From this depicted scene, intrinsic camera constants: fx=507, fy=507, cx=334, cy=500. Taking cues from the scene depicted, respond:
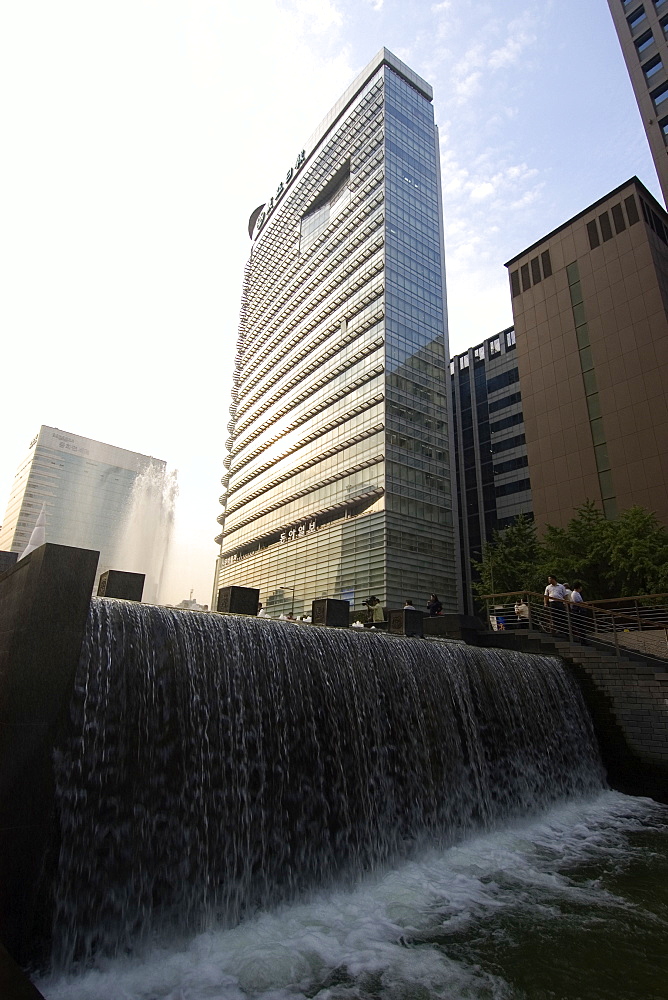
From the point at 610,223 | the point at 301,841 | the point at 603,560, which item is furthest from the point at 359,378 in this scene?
the point at 301,841

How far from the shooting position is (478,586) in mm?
27766

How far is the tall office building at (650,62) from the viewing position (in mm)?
37906

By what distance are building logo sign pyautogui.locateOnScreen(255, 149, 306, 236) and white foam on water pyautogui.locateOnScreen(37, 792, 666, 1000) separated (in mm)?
72239

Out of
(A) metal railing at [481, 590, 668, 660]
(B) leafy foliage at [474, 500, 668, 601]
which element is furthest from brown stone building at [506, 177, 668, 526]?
(A) metal railing at [481, 590, 668, 660]

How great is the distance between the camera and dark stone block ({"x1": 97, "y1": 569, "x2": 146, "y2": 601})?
31.7ft

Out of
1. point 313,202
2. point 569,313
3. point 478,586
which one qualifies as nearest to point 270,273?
point 313,202

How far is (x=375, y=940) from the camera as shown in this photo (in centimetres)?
491

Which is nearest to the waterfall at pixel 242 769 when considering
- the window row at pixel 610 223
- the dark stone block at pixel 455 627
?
the dark stone block at pixel 455 627

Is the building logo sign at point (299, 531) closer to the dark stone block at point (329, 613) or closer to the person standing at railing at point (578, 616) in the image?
the person standing at railing at point (578, 616)

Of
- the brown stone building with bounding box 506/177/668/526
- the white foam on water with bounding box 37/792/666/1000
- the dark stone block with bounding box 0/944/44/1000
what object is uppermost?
the brown stone building with bounding box 506/177/668/526

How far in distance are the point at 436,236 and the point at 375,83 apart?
16362 millimetres

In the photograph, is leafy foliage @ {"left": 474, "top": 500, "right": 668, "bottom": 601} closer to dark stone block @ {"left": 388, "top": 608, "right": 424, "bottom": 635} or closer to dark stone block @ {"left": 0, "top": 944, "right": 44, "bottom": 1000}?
dark stone block @ {"left": 388, "top": 608, "right": 424, "bottom": 635}

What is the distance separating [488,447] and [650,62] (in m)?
33.5

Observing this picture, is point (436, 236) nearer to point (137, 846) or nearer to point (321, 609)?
point (321, 609)
